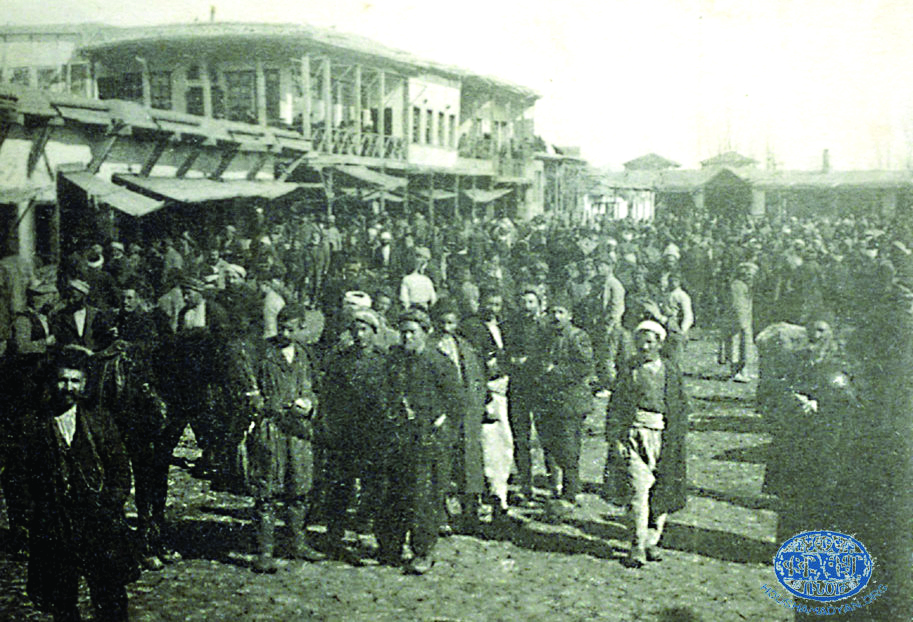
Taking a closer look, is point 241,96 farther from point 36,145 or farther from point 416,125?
point 36,145

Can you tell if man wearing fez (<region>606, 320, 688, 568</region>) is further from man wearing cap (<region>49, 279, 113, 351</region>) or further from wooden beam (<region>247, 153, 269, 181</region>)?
wooden beam (<region>247, 153, 269, 181</region>)

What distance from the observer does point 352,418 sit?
17.1ft

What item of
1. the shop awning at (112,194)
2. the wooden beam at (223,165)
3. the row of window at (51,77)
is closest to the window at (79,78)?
the row of window at (51,77)

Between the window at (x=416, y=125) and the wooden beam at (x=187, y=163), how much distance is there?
8.53m

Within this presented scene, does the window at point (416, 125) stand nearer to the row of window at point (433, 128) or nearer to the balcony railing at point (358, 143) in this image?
the row of window at point (433, 128)

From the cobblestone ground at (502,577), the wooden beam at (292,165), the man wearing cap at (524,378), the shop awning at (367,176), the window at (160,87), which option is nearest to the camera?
the cobblestone ground at (502,577)

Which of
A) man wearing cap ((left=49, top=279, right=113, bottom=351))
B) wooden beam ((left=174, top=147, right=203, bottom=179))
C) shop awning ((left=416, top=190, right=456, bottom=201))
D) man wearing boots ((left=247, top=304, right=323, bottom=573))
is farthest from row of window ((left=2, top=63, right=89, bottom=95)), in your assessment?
shop awning ((left=416, top=190, right=456, bottom=201))

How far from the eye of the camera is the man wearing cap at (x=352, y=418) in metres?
5.18

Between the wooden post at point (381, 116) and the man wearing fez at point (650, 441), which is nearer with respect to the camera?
the man wearing fez at point (650, 441)

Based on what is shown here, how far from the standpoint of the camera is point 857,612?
4758mm

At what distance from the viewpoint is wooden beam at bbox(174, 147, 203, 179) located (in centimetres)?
1362

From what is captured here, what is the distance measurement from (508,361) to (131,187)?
334 inches

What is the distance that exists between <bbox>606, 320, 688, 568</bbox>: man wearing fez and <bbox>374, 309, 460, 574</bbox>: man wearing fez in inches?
50.1

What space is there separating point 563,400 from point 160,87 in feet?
46.5
